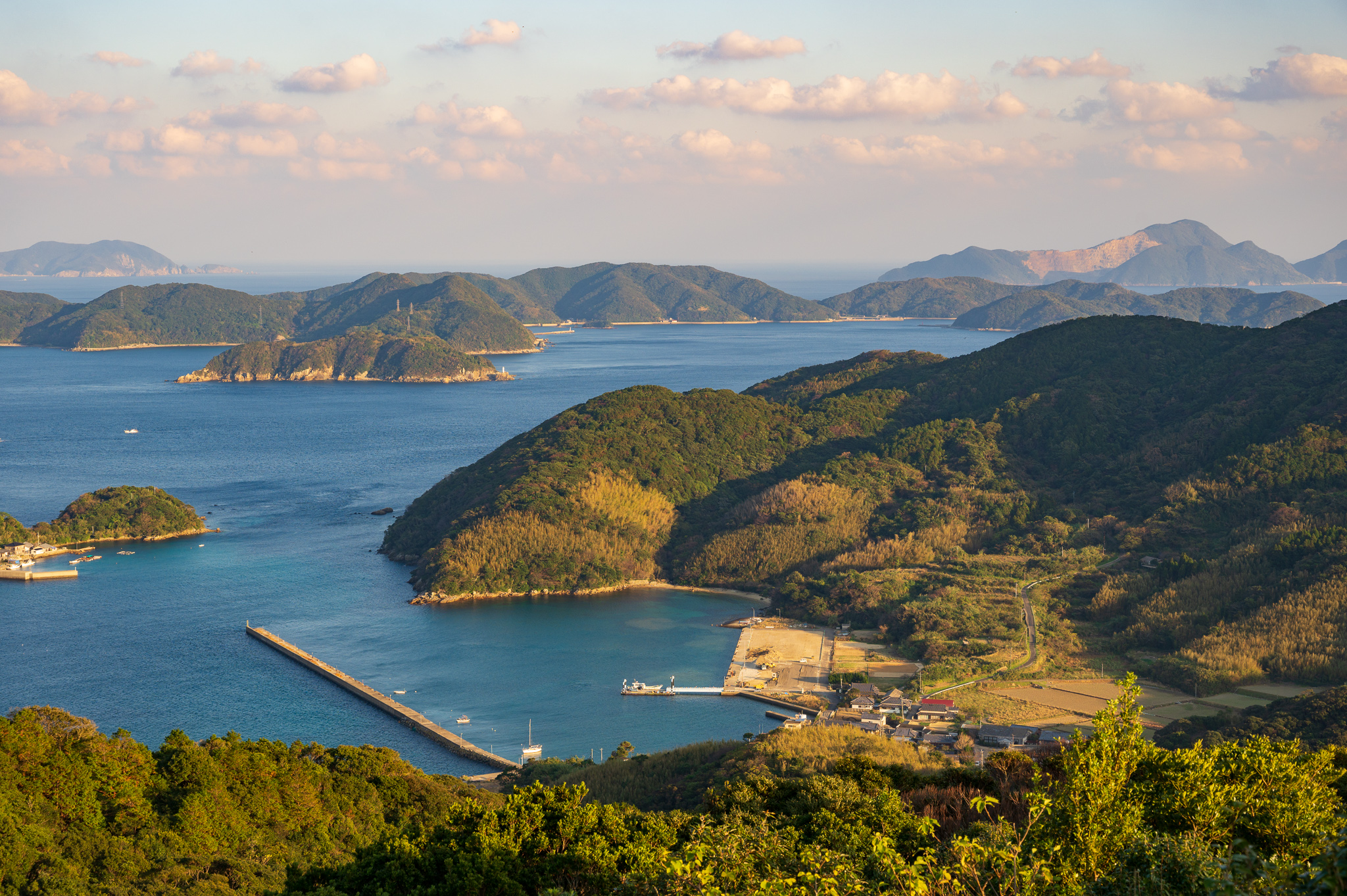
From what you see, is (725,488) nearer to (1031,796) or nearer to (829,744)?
(829,744)

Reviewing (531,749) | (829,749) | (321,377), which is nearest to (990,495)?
(531,749)

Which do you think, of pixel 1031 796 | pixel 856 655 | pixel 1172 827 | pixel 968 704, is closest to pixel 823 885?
pixel 1031 796

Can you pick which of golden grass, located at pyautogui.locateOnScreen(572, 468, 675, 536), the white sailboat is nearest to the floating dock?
golden grass, located at pyautogui.locateOnScreen(572, 468, 675, 536)

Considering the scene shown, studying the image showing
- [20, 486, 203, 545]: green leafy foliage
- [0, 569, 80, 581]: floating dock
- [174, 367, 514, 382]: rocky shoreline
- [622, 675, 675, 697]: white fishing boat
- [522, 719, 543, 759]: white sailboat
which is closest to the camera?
[522, 719, 543, 759]: white sailboat

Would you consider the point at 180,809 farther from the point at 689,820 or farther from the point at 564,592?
the point at 564,592

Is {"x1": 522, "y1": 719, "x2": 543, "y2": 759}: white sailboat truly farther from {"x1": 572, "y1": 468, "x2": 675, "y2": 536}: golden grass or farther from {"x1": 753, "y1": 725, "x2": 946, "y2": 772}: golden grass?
{"x1": 572, "y1": 468, "x2": 675, "y2": 536}: golden grass
